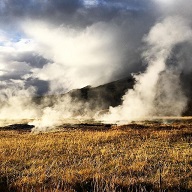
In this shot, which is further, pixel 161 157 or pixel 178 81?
pixel 178 81

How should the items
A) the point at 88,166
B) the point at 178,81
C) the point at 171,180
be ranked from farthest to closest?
the point at 178,81
the point at 88,166
the point at 171,180

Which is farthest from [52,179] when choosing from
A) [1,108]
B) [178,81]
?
[178,81]

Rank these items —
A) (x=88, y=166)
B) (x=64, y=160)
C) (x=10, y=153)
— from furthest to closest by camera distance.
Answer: (x=10, y=153), (x=64, y=160), (x=88, y=166)

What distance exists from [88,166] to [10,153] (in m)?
7.08

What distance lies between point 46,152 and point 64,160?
11.2 ft

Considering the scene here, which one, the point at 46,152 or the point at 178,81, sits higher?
the point at 178,81

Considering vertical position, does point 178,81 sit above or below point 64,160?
above

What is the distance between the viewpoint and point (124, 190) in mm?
10570

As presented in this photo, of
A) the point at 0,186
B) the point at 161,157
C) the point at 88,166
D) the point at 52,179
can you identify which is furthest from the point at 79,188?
the point at 161,157

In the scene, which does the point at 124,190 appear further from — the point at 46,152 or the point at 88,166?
the point at 46,152

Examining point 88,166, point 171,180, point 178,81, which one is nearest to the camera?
point 171,180

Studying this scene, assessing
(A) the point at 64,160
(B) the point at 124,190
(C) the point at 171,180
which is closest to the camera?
(B) the point at 124,190

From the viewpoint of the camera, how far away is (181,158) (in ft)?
56.2

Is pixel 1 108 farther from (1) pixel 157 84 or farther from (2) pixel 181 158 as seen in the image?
(2) pixel 181 158
